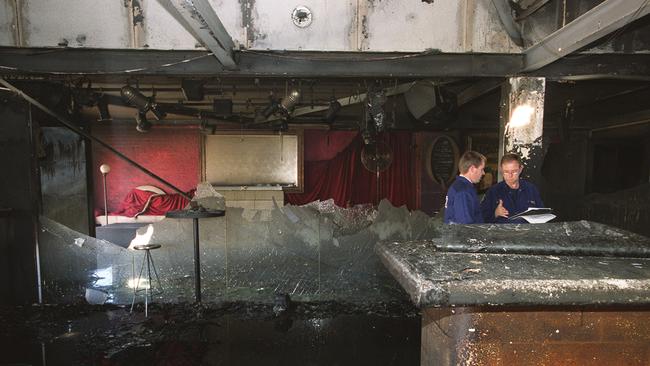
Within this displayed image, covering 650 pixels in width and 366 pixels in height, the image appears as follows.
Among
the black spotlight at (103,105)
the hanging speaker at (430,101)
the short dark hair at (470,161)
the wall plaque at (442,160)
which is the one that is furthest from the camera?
the wall plaque at (442,160)

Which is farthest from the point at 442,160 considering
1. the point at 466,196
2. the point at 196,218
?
the point at 196,218

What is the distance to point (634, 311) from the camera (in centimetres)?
161

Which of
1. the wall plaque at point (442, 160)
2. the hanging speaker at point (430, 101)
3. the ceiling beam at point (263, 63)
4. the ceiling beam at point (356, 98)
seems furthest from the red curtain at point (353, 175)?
the ceiling beam at point (263, 63)

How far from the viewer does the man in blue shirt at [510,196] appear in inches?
143

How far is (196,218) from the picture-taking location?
4164 millimetres

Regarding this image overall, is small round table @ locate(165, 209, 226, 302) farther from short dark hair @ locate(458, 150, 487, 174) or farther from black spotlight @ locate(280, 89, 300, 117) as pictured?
short dark hair @ locate(458, 150, 487, 174)

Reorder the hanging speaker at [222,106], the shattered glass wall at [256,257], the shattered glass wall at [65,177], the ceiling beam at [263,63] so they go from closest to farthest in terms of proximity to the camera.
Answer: the ceiling beam at [263,63], the shattered glass wall at [256,257], the shattered glass wall at [65,177], the hanging speaker at [222,106]

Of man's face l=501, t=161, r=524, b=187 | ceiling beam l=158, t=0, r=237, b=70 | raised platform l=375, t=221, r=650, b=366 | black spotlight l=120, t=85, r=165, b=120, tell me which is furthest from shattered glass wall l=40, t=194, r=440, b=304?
raised platform l=375, t=221, r=650, b=366

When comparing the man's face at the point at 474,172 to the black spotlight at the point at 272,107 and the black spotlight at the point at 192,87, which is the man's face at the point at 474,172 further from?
the black spotlight at the point at 192,87

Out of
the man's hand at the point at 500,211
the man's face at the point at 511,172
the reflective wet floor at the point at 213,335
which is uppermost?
the man's face at the point at 511,172

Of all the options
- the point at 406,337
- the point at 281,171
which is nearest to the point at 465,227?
the point at 406,337

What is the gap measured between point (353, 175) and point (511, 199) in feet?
21.8

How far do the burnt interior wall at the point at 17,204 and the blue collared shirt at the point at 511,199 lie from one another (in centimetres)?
592

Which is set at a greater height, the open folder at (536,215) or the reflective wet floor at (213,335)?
the open folder at (536,215)
